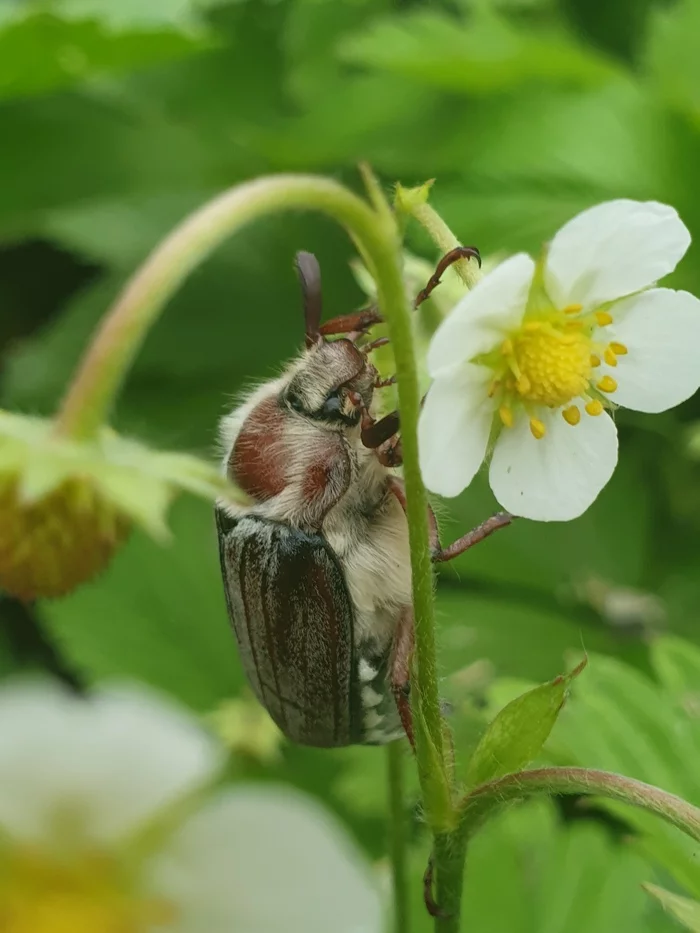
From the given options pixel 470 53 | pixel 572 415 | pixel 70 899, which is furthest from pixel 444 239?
pixel 470 53

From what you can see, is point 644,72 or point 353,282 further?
point 644,72

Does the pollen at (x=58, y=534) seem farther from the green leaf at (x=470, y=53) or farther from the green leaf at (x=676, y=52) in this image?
the green leaf at (x=676, y=52)

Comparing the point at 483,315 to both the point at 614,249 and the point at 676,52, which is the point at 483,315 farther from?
the point at 676,52

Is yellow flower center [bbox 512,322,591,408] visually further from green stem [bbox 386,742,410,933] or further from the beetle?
green stem [bbox 386,742,410,933]

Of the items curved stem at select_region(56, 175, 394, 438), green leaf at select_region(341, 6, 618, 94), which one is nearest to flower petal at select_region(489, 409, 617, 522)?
curved stem at select_region(56, 175, 394, 438)

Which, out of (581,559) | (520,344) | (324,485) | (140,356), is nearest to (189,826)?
(324,485)

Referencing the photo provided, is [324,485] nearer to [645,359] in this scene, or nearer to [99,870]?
[645,359]
